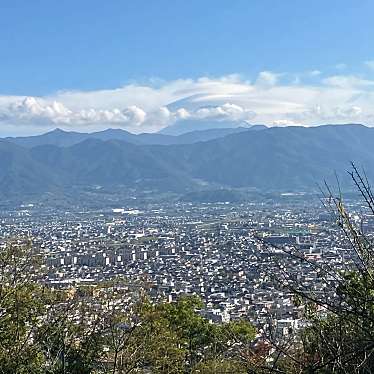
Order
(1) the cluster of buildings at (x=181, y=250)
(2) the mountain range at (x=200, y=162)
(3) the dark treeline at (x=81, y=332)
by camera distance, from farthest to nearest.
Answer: (2) the mountain range at (x=200, y=162)
(1) the cluster of buildings at (x=181, y=250)
(3) the dark treeline at (x=81, y=332)

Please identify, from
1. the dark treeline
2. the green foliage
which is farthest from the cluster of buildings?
the green foliage

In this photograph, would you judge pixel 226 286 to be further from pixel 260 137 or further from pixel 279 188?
pixel 260 137

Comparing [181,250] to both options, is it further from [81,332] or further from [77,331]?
[77,331]

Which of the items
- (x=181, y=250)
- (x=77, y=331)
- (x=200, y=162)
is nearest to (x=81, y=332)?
(x=77, y=331)

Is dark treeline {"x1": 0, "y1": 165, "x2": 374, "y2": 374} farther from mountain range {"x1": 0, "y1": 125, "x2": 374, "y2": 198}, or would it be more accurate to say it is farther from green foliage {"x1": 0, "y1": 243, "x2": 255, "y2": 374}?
mountain range {"x1": 0, "y1": 125, "x2": 374, "y2": 198}

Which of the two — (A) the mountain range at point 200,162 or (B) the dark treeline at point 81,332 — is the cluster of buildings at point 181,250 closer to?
(B) the dark treeline at point 81,332

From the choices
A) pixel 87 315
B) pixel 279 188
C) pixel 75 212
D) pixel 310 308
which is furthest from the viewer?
pixel 279 188

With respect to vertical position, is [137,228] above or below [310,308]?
below

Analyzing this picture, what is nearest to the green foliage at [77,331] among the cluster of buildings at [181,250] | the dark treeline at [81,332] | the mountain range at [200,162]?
the dark treeline at [81,332]

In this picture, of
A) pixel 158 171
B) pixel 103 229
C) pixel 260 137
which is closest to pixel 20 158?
pixel 158 171
